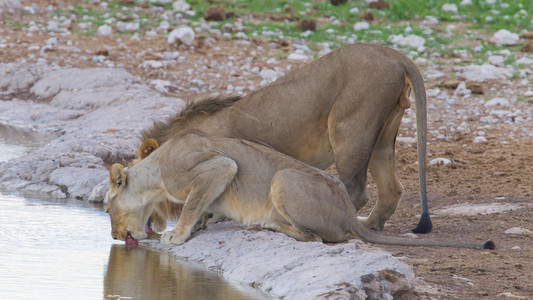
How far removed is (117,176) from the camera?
691 centimetres

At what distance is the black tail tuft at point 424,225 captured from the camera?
6.95 m

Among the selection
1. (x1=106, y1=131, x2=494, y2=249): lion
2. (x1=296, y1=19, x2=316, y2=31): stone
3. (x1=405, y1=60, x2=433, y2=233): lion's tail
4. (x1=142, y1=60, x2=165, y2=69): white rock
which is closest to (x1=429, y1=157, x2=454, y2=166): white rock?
(x1=405, y1=60, x2=433, y2=233): lion's tail

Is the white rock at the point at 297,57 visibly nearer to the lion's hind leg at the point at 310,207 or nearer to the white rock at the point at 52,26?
the white rock at the point at 52,26

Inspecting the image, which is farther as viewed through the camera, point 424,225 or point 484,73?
point 484,73

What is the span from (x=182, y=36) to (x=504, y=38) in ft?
18.6

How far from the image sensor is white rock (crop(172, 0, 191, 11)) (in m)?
18.3

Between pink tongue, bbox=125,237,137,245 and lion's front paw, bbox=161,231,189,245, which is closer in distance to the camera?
lion's front paw, bbox=161,231,189,245

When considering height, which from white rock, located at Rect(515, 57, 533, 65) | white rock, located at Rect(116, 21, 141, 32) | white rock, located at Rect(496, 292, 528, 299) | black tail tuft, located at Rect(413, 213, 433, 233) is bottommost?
white rock, located at Rect(116, 21, 141, 32)

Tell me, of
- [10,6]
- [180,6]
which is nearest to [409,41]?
[180,6]

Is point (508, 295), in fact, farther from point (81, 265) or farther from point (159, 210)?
point (159, 210)

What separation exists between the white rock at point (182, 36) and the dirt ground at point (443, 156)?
173mm

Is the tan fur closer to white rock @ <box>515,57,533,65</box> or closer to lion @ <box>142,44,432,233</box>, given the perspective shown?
lion @ <box>142,44,432,233</box>

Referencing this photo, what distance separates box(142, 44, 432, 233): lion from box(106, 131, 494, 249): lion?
39 cm

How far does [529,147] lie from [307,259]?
588cm
